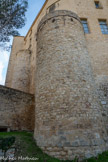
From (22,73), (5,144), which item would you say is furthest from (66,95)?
(22,73)

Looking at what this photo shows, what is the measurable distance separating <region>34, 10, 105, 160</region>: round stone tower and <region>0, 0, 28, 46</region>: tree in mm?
2488

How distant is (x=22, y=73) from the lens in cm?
1194

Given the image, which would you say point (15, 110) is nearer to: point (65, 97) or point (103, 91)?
point (65, 97)

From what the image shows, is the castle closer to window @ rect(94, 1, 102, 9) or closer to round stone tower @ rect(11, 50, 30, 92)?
window @ rect(94, 1, 102, 9)

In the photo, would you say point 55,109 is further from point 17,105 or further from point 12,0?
point 12,0

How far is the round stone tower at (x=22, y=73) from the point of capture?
37.2 feet

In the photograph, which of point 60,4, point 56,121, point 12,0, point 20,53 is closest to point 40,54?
point 56,121

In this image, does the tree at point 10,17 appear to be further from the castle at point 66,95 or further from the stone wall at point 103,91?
the stone wall at point 103,91

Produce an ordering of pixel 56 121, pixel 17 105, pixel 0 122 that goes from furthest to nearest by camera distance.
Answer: pixel 17 105
pixel 0 122
pixel 56 121

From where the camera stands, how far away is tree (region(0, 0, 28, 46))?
22.2ft

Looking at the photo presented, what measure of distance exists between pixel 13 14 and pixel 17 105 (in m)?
6.05

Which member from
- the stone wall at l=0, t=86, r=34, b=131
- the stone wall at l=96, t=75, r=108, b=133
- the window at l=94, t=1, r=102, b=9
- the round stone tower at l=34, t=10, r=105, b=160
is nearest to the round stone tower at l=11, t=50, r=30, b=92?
the stone wall at l=0, t=86, r=34, b=131

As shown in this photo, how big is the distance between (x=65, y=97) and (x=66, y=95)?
0.10 m

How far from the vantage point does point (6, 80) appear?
14023 millimetres
